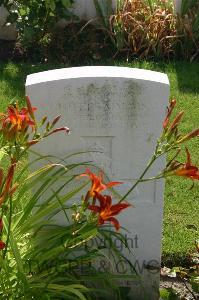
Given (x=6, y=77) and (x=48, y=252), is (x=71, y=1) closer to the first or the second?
(x=6, y=77)

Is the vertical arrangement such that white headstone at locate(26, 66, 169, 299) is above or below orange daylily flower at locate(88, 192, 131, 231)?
above

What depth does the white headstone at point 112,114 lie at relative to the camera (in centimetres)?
305

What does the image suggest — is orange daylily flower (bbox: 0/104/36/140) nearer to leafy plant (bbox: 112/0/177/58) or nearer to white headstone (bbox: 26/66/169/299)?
white headstone (bbox: 26/66/169/299)

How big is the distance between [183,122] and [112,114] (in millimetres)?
2409

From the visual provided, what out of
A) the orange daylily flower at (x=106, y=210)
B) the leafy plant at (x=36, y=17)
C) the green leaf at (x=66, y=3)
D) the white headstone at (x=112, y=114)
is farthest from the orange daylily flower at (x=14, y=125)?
the green leaf at (x=66, y=3)

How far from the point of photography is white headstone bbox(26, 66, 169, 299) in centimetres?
305

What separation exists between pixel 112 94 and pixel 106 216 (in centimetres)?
73

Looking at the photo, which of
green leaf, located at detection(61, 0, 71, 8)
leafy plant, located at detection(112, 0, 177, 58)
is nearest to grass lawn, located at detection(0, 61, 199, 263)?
leafy plant, located at detection(112, 0, 177, 58)

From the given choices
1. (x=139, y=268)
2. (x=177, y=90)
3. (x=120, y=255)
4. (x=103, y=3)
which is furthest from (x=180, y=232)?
(x=103, y=3)

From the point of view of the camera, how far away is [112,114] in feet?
10.2

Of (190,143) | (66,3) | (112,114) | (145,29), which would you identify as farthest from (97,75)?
(66,3)

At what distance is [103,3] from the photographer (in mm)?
6844

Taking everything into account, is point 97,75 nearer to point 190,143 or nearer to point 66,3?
point 190,143

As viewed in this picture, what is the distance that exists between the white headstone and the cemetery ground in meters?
0.29
